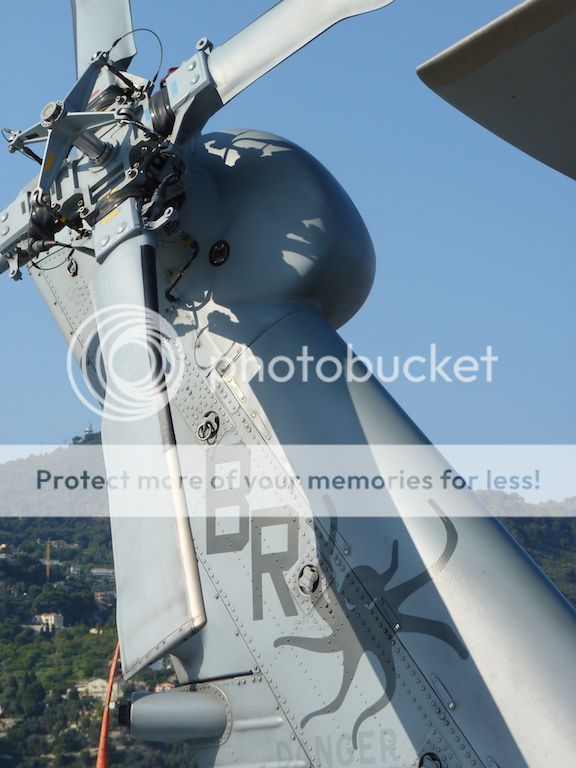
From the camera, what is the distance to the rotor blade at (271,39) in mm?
5125

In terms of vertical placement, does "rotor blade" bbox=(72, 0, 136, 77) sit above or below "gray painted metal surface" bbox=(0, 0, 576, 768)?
above

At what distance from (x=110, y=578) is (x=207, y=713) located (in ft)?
66.1

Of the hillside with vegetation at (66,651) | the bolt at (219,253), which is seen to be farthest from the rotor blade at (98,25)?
the hillside with vegetation at (66,651)

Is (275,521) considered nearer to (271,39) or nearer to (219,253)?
(219,253)

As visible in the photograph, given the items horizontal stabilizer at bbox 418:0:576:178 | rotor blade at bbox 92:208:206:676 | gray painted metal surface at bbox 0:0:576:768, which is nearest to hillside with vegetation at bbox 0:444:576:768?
gray painted metal surface at bbox 0:0:576:768

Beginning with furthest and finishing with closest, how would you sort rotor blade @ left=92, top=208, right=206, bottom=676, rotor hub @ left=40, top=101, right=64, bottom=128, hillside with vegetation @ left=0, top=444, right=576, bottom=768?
hillside with vegetation @ left=0, top=444, right=576, bottom=768, rotor hub @ left=40, top=101, right=64, bottom=128, rotor blade @ left=92, top=208, right=206, bottom=676

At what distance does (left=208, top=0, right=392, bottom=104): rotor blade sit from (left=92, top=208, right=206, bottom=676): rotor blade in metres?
0.90

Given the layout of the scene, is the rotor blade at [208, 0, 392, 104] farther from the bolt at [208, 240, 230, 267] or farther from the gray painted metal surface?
the bolt at [208, 240, 230, 267]

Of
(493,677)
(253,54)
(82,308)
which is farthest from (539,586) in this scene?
(82,308)

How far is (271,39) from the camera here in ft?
18.0

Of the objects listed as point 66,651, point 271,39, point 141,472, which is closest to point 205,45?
point 271,39

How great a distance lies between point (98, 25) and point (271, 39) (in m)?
2.29

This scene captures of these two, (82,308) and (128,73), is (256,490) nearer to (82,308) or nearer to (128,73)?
(82,308)

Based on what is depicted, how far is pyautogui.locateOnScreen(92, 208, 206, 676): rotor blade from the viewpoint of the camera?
4746 millimetres
